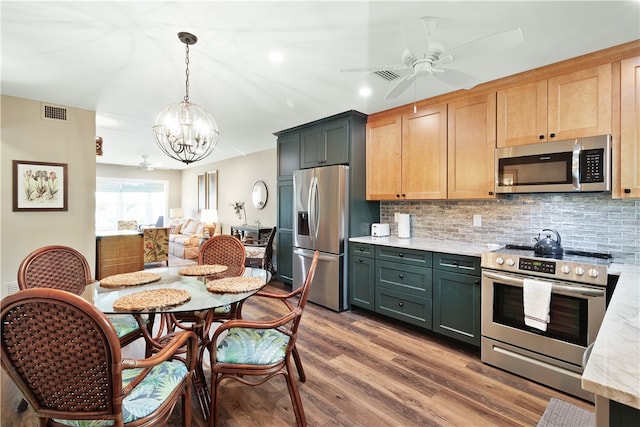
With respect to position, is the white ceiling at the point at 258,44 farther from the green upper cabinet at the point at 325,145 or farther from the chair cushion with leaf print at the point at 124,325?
the chair cushion with leaf print at the point at 124,325

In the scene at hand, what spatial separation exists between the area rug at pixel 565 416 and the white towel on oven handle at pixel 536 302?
473 mm

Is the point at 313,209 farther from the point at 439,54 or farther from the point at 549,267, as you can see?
the point at 549,267

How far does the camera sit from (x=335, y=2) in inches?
69.0

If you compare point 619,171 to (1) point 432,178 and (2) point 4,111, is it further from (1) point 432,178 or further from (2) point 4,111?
(2) point 4,111

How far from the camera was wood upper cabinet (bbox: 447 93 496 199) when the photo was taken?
9.27ft

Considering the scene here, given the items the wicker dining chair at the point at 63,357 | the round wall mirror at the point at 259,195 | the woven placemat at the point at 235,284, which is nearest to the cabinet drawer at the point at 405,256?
the woven placemat at the point at 235,284

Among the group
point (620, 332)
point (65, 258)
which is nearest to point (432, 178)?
point (620, 332)

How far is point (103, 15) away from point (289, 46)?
3.81ft

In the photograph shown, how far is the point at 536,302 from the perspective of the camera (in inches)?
86.9

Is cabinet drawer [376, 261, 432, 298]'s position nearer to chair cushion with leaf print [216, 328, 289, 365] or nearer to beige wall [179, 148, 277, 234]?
chair cushion with leaf print [216, 328, 289, 365]

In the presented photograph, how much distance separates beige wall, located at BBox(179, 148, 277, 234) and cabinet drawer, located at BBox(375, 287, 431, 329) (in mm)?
3243

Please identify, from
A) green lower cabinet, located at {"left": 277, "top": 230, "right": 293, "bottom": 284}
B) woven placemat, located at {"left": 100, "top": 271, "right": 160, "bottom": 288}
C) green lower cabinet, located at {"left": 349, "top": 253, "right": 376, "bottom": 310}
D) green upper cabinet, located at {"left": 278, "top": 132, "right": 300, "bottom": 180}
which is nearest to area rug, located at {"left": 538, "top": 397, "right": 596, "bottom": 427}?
green lower cabinet, located at {"left": 349, "top": 253, "right": 376, "bottom": 310}

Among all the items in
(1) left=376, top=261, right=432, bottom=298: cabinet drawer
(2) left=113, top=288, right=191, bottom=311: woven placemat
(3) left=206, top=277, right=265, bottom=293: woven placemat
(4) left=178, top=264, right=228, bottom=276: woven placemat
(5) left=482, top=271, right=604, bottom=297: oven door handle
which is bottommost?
(1) left=376, top=261, right=432, bottom=298: cabinet drawer

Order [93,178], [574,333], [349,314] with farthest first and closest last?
[93,178] < [349,314] < [574,333]
